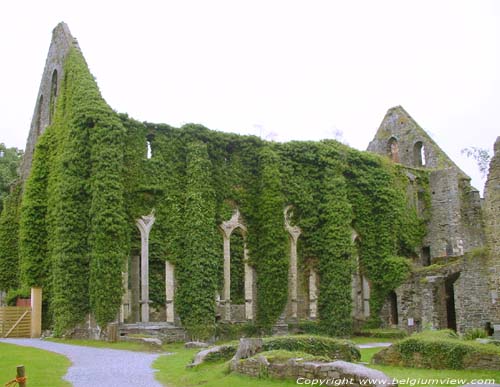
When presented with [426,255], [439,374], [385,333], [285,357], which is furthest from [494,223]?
[426,255]

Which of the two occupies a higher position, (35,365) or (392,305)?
(392,305)

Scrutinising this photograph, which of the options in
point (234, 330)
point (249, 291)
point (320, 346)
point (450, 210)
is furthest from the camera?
point (450, 210)

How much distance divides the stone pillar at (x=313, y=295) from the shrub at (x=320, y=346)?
1422 centimetres

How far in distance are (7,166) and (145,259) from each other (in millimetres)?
20523

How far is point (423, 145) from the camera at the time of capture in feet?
132

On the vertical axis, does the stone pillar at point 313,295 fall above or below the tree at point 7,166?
below

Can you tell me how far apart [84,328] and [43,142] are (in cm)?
1009

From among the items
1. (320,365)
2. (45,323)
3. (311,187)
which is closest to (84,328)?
(45,323)

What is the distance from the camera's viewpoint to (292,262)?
32.1m

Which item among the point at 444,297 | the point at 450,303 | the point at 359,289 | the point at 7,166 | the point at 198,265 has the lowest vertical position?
the point at 450,303

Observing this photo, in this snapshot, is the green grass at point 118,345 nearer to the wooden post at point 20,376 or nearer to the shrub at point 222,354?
the shrub at point 222,354

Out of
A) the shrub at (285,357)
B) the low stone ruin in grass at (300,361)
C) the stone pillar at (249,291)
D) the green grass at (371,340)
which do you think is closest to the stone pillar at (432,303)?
the green grass at (371,340)

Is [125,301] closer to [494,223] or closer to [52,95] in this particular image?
[52,95]

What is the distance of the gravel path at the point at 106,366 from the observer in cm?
1436
